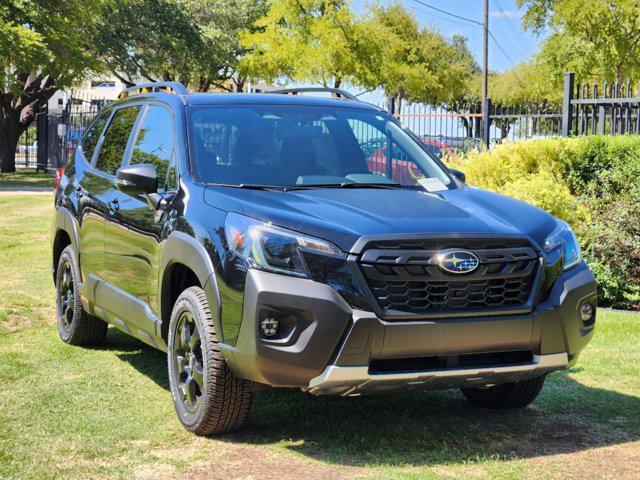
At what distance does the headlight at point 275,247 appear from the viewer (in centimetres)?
446

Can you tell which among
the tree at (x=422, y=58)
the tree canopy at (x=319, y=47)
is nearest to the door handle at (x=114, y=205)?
the tree canopy at (x=319, y=47)

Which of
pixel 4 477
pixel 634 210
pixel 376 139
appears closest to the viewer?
pixel 4 477

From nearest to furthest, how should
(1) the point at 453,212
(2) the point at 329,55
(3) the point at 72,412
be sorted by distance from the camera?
(1) the point at 453,212, (3) the point at 72,412, (2) the point at 329,55

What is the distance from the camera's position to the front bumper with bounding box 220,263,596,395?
440 cm

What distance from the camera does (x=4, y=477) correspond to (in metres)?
4.52

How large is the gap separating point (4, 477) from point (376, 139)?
3209 millimetres

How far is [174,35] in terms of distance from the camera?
42719 millimetres

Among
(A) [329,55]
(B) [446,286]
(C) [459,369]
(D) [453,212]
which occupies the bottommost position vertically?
(C) [459,369]

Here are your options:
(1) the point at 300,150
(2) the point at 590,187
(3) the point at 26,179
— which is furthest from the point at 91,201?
(3) the point at 26,179

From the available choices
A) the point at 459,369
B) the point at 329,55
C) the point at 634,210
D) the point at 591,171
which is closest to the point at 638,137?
the point at 591,171

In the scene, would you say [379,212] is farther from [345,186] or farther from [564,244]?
[564,244]

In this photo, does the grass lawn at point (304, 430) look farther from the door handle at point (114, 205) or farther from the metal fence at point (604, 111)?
the metal fence at point (604, 111)

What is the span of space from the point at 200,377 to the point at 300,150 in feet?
4.99

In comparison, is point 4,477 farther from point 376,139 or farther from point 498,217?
point 376,139
